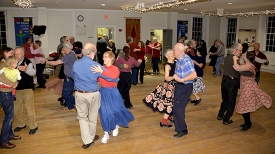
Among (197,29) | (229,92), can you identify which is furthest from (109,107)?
(197,29)

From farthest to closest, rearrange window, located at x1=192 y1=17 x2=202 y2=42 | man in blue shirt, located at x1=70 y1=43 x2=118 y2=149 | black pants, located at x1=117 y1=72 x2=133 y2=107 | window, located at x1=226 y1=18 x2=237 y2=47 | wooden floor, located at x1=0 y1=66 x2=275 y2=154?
1. window, located at x1=192 y1=17 x2=202 y2=42
2. window, located at x1=226 y1=18 x2=237 y2=47
3. black pants, located at x1=117 y1=72 x2=133 y2=107
4. wooden floor, located at x1=0 y1=66 x2=275 y2=154
5. man in blue shirt, located at x1=70 y1=43 x2=118 y2=149

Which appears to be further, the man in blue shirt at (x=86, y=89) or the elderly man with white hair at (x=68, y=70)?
the elderly man with white hair at (x=68, y=70)

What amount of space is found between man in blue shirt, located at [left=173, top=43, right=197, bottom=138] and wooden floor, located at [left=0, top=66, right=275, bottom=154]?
464 mm

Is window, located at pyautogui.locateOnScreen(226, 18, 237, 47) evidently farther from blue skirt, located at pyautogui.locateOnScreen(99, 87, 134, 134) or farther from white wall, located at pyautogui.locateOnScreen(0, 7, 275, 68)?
blue skirt, located at pyautogui.locateOnScreen(99, 87, 134, 134)

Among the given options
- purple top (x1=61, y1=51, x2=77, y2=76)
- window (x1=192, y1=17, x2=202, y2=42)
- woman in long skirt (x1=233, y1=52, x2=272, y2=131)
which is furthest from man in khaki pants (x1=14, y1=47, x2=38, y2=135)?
window (x1=192, y1=17, x2=202, y2=42)

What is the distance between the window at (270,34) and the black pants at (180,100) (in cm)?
1082

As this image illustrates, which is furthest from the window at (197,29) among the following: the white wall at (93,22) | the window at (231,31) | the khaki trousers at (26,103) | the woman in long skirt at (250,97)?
the khaki trousers at (26,103)

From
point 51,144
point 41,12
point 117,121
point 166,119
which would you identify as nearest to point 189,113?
point 166,119

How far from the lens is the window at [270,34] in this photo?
13.0 meters

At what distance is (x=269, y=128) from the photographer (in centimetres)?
479

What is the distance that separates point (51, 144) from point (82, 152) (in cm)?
59

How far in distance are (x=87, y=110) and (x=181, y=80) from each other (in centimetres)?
146

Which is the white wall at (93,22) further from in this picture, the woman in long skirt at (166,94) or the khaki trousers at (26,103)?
the woman in long skirt at (166,94)

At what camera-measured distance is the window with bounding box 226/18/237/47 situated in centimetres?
1518
